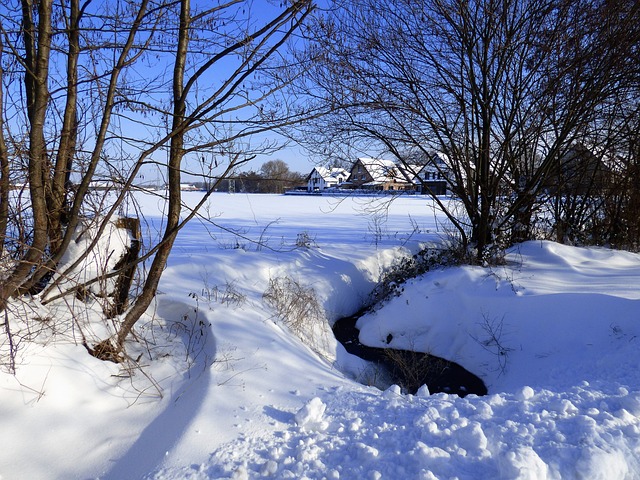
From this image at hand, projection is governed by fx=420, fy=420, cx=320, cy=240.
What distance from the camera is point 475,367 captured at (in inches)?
Answer: 228

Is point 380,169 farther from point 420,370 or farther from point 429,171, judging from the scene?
point 420,370

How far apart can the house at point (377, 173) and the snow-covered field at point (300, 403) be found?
12.4 feet

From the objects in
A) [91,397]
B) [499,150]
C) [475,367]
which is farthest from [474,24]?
[91,397]

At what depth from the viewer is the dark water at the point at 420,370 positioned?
17.8 feet

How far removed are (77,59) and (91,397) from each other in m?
2.90

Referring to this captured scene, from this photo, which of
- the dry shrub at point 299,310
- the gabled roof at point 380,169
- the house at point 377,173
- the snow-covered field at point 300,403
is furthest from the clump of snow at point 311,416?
the gabled roof at point 380,169

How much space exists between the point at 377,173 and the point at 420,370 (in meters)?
4.57

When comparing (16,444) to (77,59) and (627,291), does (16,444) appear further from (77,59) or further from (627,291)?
(627,291)

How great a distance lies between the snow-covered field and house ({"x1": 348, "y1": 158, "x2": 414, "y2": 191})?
148 inches

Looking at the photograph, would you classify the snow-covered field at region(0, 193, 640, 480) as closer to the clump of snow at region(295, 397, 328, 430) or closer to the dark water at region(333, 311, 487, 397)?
the clump of snow at region(295, 397, 328, 430)

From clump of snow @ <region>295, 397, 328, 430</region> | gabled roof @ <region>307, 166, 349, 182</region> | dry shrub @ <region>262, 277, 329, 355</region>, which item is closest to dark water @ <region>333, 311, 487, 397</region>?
dry shrub @ <region>262, 277, 329, 355</region>

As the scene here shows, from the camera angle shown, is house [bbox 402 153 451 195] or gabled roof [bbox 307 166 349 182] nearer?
house [bbox 402 153 451 195]

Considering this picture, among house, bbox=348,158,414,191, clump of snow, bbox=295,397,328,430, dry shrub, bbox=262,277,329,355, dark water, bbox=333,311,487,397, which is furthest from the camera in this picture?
house, bbox=348,158,414,191

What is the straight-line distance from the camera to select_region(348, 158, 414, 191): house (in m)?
8.77
